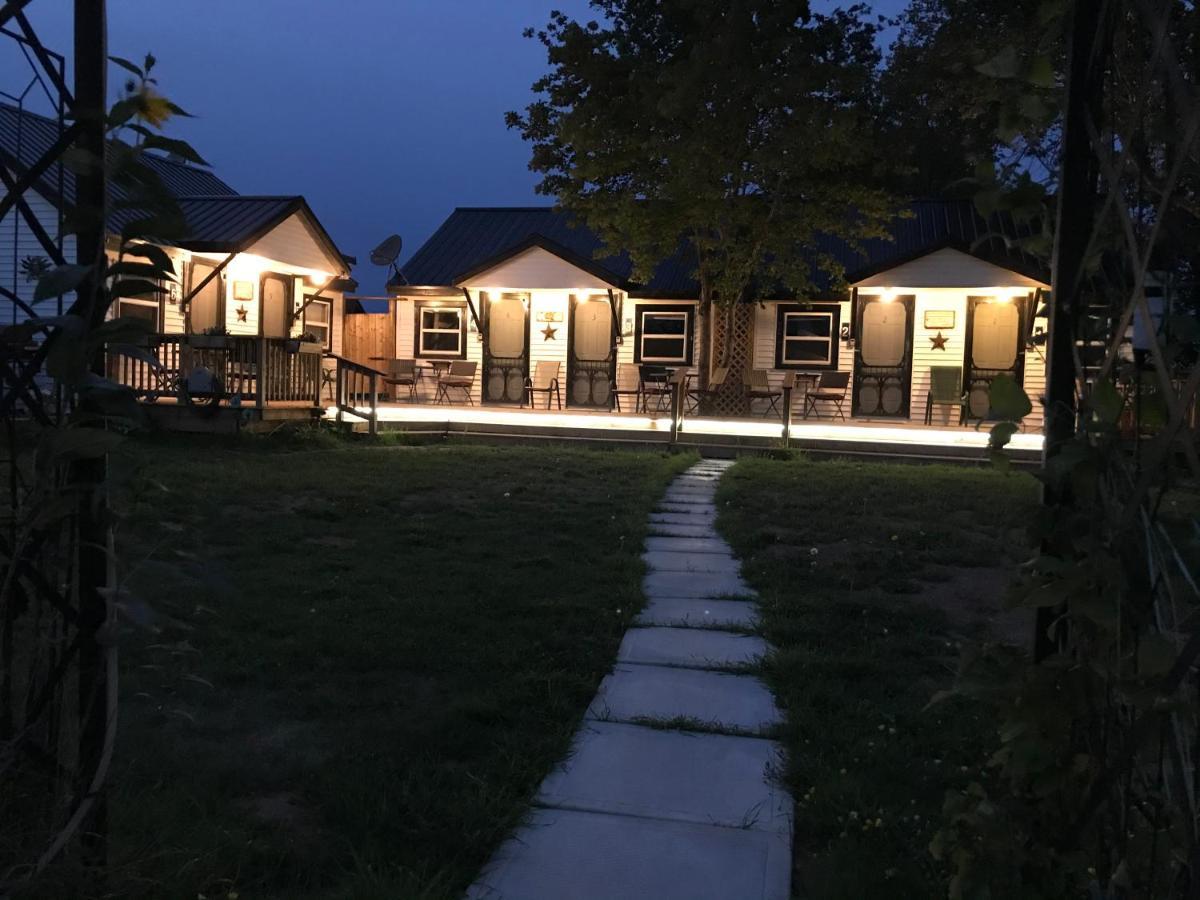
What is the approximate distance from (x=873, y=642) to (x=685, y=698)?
115 cm

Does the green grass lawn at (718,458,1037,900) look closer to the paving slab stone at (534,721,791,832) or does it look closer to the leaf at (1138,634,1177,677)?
the paving slab stone at (534,721,791,832)

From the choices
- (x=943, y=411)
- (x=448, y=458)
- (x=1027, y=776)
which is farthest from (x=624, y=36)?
(x=1027, y=776)

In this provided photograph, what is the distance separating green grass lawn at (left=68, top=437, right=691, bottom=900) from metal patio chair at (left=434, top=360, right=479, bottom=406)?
11.2 metres

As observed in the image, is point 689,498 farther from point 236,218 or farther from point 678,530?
point 236,218

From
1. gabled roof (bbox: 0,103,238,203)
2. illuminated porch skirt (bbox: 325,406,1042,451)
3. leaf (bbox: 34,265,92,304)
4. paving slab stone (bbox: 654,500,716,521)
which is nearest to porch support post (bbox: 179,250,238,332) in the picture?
gabled roof (bbox: 0,103,238,203)

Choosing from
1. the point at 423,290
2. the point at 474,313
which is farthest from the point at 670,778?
the point at 423,290

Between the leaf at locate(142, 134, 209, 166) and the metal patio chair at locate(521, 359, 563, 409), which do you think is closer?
the leaf at locate(142, 134, 209, 166)

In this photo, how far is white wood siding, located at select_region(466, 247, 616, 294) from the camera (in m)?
18.0

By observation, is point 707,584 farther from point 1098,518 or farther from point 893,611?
point 1098,518

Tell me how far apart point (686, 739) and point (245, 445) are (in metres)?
9.42

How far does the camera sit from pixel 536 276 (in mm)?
18156

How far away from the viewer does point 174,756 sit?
9.76 ft

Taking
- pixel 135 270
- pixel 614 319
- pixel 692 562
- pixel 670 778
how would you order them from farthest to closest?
1. pixel 614 319
2. pixel 692 562
3. pixel 670 778
4. pixel 135 270

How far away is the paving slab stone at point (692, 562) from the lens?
237 inches
